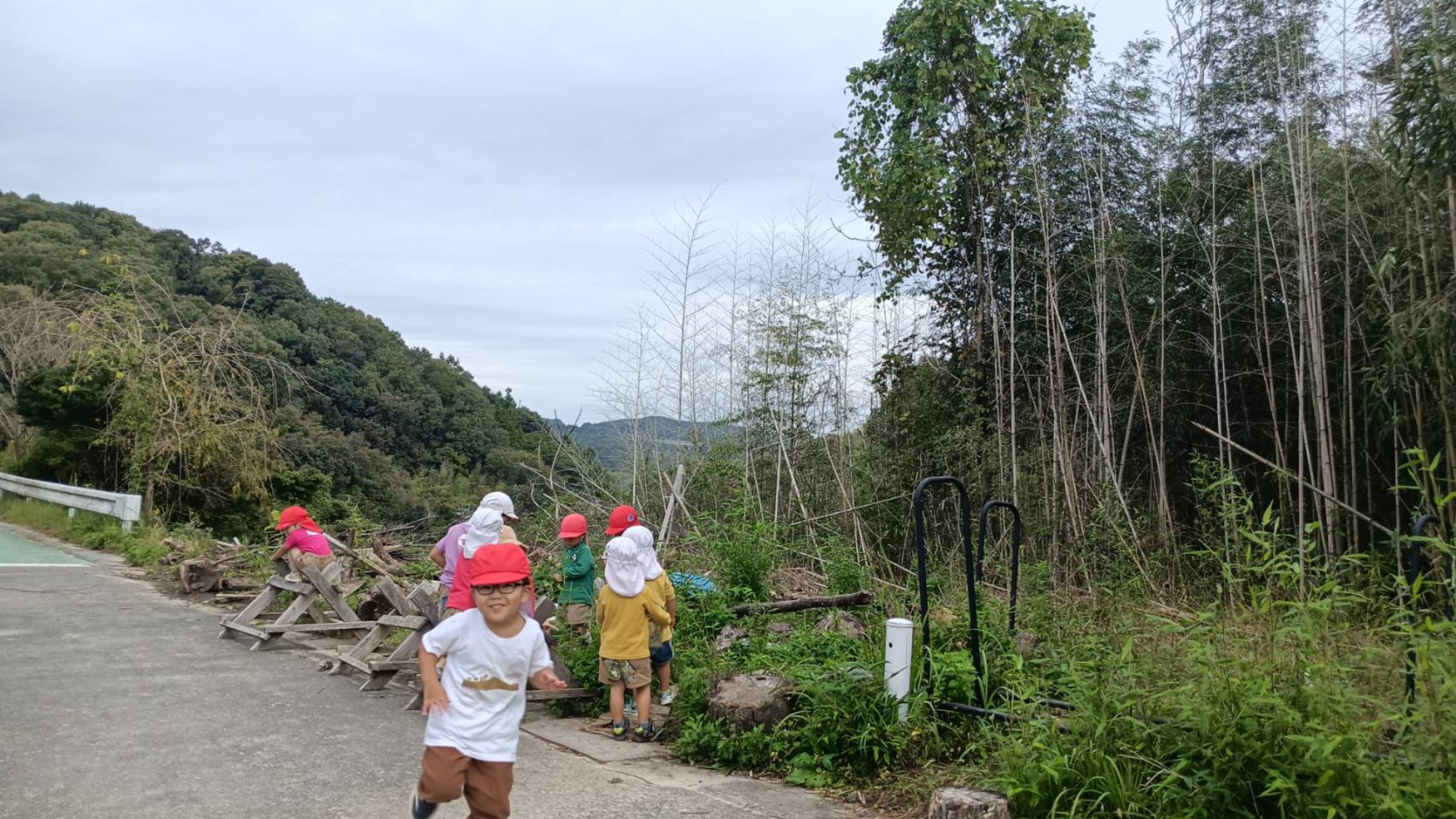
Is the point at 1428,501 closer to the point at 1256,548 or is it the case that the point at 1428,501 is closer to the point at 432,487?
the point at 1256,548

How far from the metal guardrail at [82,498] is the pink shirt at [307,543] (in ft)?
21.0

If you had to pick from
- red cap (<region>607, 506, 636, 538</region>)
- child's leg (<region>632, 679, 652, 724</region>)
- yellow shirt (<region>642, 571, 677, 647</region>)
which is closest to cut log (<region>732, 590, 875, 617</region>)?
yellow shirt (<region>642, 571, 677, 647</region>)

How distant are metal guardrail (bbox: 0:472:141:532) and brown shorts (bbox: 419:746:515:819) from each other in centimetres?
1166

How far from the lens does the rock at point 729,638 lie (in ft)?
19.4

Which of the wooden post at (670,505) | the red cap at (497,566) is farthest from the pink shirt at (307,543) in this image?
the red cap at (497,566)

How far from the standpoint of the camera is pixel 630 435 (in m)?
9.72

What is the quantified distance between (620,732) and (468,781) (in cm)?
210

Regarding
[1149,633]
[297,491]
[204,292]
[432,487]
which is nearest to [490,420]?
[432,487]

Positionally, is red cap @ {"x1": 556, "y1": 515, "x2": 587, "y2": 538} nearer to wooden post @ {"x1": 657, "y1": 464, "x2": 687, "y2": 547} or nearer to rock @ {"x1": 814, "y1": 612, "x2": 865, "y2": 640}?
rock @ {"x1": 814, "y1": 612, "x2": 865, "y2": 640}

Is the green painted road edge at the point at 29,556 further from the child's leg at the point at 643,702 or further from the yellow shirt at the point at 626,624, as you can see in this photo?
the child's leg at the point at 643,702

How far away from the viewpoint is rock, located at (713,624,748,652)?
593 centimetres

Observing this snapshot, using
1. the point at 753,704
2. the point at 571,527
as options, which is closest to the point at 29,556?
the point at 571,527

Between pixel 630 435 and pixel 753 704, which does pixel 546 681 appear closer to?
pixel 753 704

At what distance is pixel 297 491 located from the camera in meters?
16.7
